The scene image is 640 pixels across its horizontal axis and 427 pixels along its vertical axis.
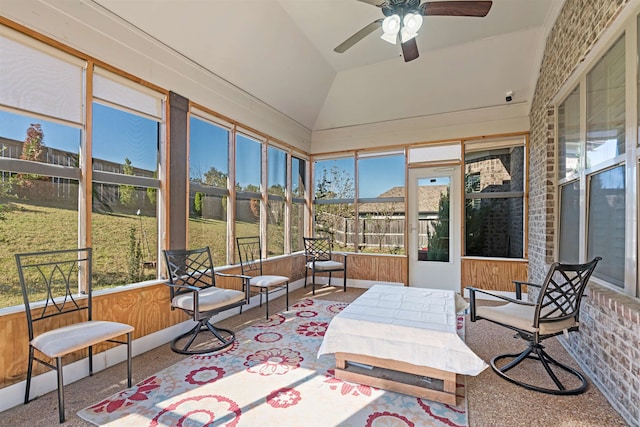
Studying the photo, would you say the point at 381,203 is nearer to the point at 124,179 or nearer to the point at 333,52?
the point at 333,52

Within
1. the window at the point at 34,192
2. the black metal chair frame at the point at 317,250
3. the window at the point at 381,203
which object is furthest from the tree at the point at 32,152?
the window at the point at 381,203

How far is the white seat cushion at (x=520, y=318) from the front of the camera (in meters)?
2.32

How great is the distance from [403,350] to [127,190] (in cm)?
287

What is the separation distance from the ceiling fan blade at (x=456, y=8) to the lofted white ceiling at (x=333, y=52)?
0.55 m

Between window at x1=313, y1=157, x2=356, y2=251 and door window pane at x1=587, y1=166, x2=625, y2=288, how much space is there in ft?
12.3

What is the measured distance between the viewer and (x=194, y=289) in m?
2.84

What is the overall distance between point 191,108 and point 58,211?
1.77m

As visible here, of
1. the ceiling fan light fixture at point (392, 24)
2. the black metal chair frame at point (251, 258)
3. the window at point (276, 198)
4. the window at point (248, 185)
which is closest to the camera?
the ceiling fan light fixture at point (392, 24)

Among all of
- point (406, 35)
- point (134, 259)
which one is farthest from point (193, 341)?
point (406, 35)

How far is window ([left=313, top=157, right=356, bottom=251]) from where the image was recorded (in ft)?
19.8

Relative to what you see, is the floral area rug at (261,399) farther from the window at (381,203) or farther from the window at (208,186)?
the window at (381,203)

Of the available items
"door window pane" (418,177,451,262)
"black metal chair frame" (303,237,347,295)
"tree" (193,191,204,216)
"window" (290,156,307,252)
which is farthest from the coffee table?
"window" (290,156,307,252)

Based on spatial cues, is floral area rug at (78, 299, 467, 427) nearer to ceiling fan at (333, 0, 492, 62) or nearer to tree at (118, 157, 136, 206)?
tree at (118, 157, 136, 206)

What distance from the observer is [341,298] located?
4.94 m
